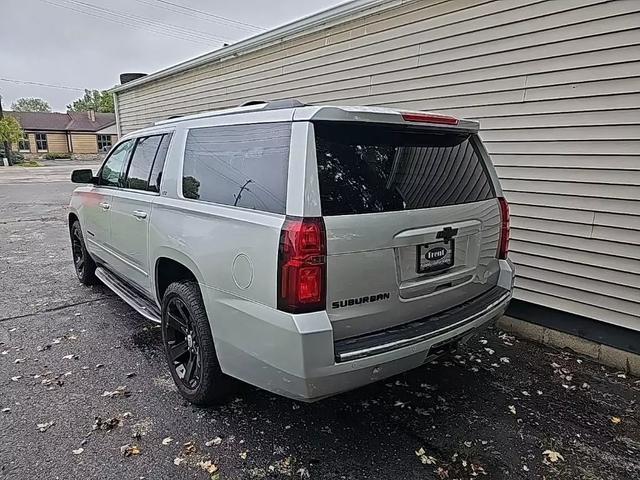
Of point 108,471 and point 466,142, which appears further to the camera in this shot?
point 466,142

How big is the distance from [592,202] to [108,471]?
3.77m

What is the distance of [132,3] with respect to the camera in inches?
1267

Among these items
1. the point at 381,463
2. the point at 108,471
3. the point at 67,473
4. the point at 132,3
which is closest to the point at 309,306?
the point at 381,463

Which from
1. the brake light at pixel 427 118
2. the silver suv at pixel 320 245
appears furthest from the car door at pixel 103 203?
the brake light at pixel 427 118

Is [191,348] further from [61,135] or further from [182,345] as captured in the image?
[61,135]

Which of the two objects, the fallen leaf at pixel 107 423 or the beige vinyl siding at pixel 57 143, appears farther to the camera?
the beige vinyl siding at pixel 57 143

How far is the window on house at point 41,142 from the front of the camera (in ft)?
163

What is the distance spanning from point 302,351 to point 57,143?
2310 inches

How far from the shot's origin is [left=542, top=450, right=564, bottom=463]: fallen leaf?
236 cm

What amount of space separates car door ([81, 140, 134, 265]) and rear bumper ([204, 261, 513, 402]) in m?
2.18

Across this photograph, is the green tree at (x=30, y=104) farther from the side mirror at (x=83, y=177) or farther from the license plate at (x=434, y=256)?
the license plate at (x=434, y=256)

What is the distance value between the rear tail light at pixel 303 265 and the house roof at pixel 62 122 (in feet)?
186

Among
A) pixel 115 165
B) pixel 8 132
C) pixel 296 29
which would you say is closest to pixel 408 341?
pixel 115 165

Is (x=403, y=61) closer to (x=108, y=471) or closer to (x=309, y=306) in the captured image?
(x=309, y=306)
